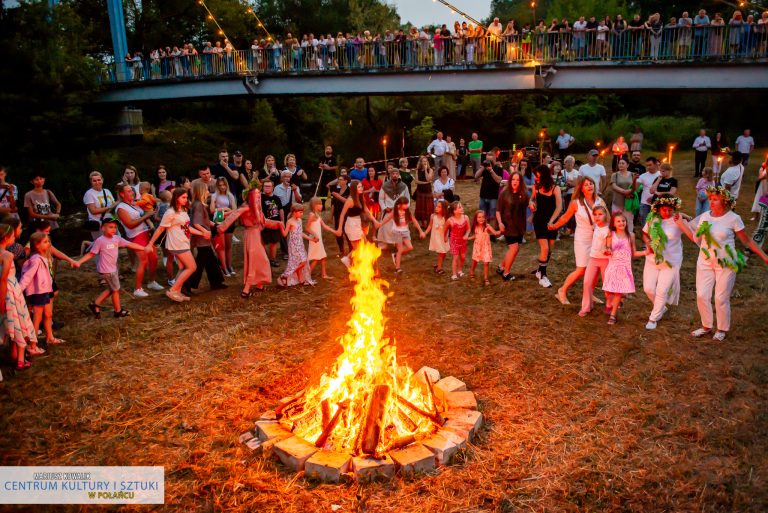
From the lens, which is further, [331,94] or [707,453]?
[331,94]

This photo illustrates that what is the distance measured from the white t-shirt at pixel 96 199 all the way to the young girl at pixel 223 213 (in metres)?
1.92

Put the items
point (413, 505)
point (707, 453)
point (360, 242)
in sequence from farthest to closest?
point (360, 242) < point (707, 453) < point (413, 505)

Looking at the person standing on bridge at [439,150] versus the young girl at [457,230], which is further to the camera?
the person standing on bridge at [439,150]

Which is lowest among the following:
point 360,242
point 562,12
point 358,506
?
point 358,506

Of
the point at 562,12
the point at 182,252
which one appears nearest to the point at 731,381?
the point at 182,252

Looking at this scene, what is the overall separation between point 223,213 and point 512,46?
46.8ft

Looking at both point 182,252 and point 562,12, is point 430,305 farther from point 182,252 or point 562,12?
point 562,12

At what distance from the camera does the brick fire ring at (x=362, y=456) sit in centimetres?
503

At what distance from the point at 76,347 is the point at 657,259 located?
7.88m

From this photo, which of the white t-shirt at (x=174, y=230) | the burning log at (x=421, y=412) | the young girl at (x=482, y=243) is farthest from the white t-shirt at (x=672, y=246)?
the white t-shirt at (x=174, y=230)

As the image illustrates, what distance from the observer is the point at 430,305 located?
9.35m

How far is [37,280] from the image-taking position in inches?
300

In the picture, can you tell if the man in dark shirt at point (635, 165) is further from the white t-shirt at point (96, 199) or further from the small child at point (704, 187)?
the white t-shirt at point (96, 199)

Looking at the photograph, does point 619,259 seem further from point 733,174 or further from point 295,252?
point 733,174
